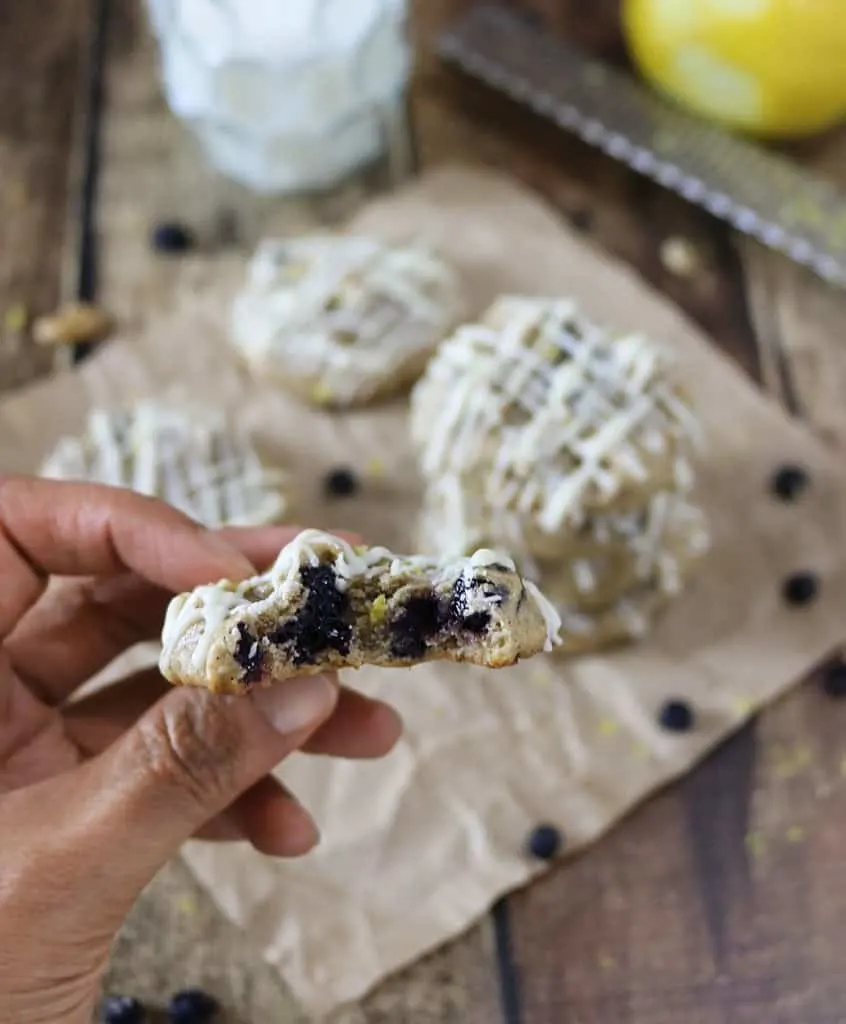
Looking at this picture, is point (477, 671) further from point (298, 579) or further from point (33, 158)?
point (33, 158)

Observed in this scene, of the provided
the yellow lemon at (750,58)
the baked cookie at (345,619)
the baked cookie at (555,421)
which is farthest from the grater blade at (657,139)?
the baked cookie at (345,619)

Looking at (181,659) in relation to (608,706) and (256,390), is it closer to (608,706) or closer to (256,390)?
(608,706)

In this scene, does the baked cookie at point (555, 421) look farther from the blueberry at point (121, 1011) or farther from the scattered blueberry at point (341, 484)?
the blueberry at point (121, 1011)

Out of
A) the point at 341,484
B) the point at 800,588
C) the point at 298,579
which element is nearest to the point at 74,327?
the point at 341,484

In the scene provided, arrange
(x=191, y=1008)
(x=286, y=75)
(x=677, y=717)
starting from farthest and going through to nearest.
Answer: (x=286, y=75) → (x=677, y=717) → (x=191, y=1008)

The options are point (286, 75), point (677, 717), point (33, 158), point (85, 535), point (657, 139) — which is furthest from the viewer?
point (33, 158)

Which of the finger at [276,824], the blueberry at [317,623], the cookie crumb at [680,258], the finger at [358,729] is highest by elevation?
the blueberry at [317,623]

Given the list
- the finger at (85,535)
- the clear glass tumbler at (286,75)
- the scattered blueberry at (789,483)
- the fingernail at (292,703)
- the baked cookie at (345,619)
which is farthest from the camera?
the clear glass tumbler at (286,75)

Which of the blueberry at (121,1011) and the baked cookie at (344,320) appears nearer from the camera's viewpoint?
the blueberry at (121,1011)
